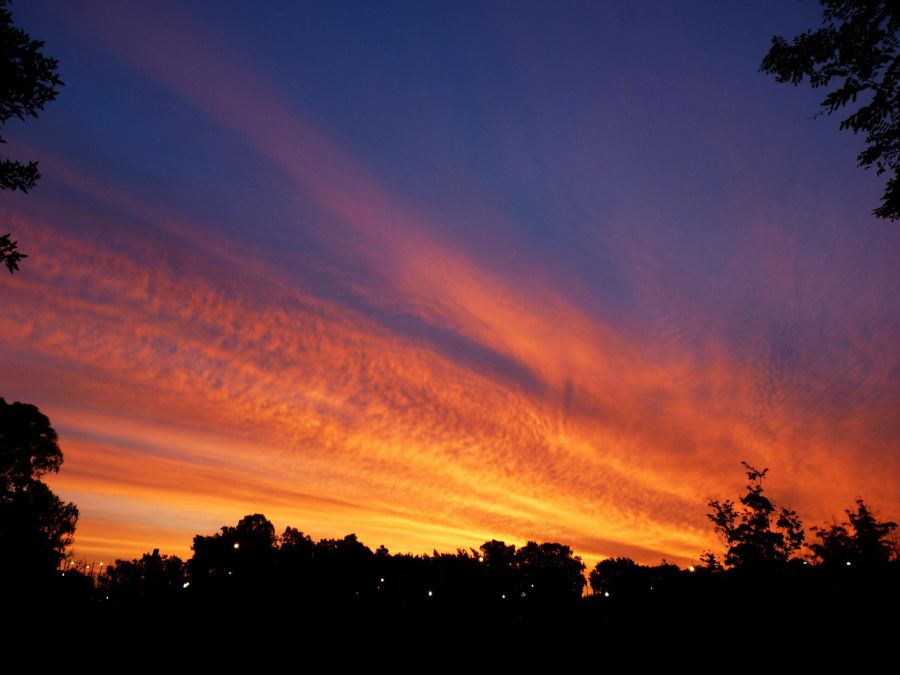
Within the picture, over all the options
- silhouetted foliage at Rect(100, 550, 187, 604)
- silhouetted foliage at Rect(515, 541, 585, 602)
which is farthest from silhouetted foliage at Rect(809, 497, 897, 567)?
silhouetted foliage at Rect(515, 541, 585, 602)

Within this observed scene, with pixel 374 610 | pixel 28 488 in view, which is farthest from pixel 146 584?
pixel 28 488

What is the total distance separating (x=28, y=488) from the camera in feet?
85.7

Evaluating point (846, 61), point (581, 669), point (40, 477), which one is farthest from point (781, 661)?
point (40, 477)

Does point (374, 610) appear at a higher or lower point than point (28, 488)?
Answer: lower

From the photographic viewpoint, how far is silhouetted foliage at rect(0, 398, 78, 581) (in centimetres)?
2411

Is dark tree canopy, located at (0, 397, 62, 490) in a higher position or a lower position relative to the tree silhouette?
lower

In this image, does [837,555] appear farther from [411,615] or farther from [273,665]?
[273,665]

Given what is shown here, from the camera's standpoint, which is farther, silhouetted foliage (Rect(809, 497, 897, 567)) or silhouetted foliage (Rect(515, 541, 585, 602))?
silhouetted foliage (Rect(515, 541, 585, 602))

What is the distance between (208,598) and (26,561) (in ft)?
30.7

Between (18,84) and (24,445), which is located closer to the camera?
(18,84)

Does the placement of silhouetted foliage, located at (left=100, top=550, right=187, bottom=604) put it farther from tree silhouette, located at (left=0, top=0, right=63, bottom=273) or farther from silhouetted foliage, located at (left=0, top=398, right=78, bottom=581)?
tree silhouette, located at (left=0, top=0, right=63, bottom=273)

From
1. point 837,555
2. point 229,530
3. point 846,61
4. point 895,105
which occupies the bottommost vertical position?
point 229,530

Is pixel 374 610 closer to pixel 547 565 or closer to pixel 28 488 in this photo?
pixel 28 488

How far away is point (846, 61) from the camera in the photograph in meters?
9.63
